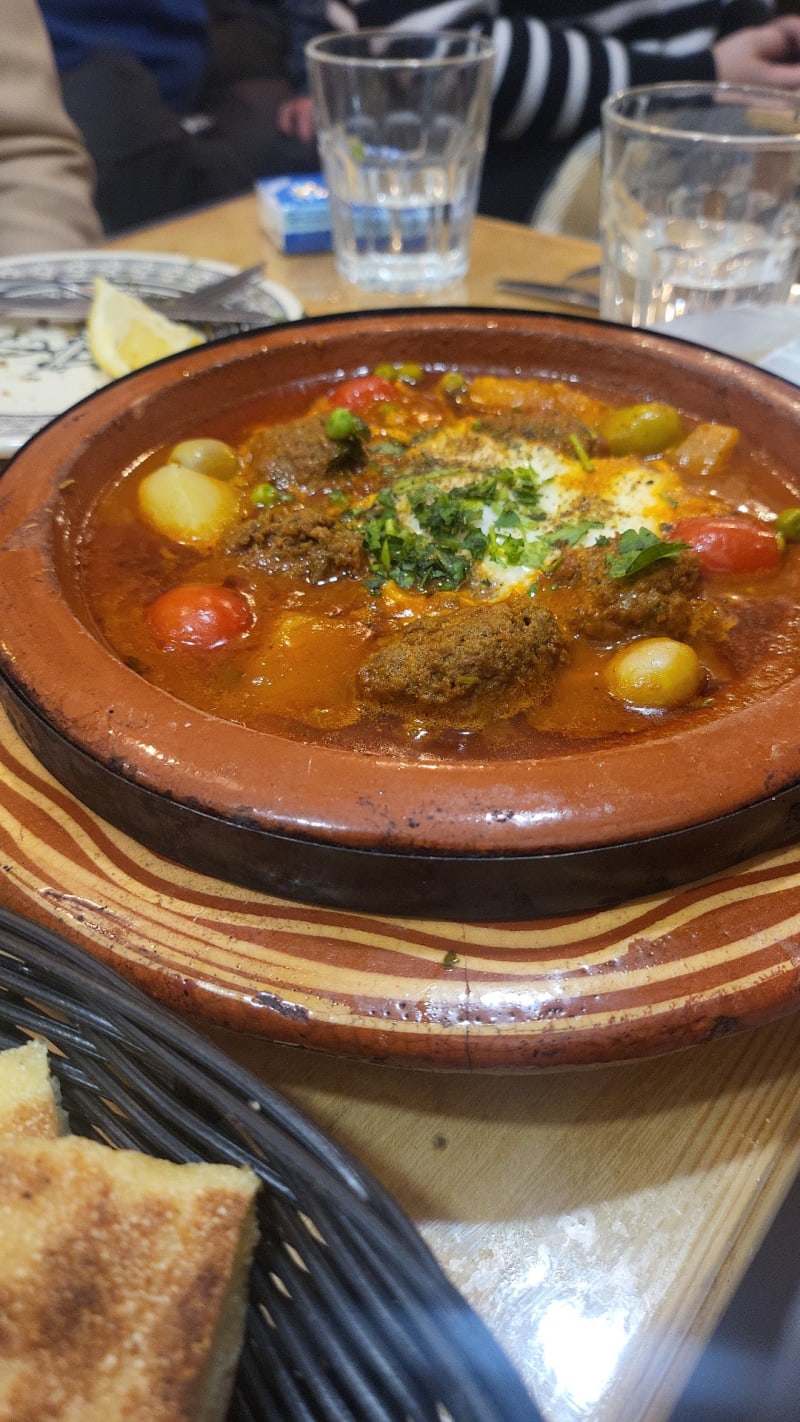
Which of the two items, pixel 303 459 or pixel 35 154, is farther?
pixel 35 154

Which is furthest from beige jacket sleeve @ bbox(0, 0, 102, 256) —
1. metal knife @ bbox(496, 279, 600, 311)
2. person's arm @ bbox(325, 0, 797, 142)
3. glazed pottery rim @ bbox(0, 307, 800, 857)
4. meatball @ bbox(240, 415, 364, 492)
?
glazed pottery rim @ bbox(0, 307, 800, 857)

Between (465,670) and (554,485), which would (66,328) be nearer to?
(554,485)

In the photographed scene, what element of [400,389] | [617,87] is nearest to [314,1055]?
[400,389]

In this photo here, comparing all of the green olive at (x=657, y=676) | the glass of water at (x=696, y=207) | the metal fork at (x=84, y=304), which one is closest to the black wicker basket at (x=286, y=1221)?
the green olive at (x=657, y=676)

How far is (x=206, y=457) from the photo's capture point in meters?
1.94

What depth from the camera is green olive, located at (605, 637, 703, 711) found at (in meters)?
1.42

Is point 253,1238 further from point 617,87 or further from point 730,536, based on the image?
point 617,87

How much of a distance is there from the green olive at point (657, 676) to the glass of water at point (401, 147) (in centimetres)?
237

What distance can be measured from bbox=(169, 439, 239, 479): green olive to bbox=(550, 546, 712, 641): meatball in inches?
30.8

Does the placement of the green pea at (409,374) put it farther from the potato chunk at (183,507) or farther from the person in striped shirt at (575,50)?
the person in striped shirt at (575,50)

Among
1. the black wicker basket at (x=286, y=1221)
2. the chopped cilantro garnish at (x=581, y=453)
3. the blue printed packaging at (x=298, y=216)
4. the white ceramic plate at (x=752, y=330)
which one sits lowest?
the black wicker basket at (x=286, y=1221)

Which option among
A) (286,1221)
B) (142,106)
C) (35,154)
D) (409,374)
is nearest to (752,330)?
(409,374)

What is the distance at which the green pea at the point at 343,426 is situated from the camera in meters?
1.95

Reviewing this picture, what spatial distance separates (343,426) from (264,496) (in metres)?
0.22
